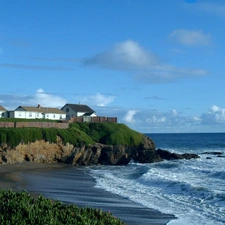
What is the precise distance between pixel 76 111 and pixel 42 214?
252 feet

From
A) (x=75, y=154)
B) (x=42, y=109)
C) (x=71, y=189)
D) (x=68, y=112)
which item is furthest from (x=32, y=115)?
(x=71, y=189)

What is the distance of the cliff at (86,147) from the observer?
47469 mm

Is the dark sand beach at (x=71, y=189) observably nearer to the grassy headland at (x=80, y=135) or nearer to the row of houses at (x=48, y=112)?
→ the grassy headland at (x=80, y=135)

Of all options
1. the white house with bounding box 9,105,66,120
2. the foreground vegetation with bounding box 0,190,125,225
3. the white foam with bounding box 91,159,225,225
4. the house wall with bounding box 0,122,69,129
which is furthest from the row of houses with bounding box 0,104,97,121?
the foreground vegetation with bounding box 0,190,125,225

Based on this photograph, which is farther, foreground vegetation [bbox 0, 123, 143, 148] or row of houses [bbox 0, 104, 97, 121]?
row of houses [bbox 0, 104, 97, 121]

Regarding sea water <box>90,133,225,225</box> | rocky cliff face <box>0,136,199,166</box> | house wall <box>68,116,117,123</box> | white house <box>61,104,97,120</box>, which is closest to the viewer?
sea water <box>90,133,225,225</box>

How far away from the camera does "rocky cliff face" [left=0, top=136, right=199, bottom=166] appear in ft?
152

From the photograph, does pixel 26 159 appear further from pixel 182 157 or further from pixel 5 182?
pixel 182 157

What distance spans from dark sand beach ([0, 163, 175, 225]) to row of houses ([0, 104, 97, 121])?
3024cm

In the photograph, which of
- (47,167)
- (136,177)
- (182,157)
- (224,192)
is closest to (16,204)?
(224,192)

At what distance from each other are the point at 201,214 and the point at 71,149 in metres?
32.9

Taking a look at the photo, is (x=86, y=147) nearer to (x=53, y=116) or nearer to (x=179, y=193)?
(x=179, y=193)

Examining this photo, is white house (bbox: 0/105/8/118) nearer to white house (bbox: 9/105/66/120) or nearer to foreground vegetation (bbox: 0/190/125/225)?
white house (bbox: 9/105/66/120)

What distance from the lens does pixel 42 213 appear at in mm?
9164
